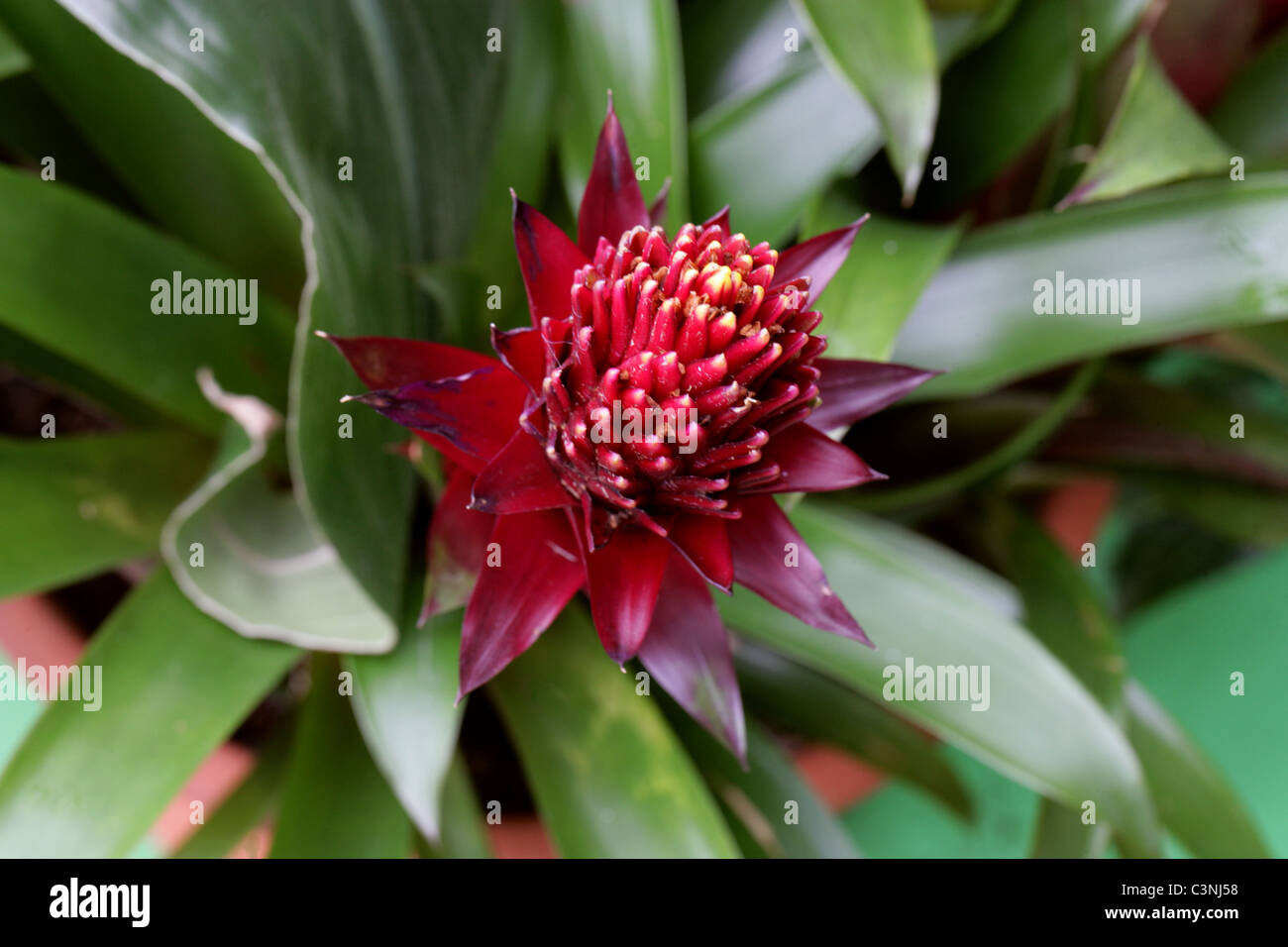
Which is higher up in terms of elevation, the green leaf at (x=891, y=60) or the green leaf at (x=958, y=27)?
the green leaf at (x=958, y=27)

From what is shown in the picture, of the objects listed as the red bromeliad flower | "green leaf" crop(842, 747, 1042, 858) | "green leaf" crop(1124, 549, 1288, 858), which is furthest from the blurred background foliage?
"green leaf" crop(1124, 549, 1288, 858)

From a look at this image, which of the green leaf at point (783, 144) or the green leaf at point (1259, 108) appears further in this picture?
the green leaf at point (1259, 108)

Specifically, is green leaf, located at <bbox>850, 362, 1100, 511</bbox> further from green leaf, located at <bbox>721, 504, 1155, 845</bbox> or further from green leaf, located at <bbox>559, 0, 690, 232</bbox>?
green leaf, located at <bbox>559, 0, 690, 232</bbox>

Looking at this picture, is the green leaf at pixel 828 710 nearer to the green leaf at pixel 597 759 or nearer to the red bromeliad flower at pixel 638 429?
the green leaf at pixel 597 759

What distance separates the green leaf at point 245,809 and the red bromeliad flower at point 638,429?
0.52 m

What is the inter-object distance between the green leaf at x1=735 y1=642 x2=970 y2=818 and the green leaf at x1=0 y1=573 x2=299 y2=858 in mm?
487

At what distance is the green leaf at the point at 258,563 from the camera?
26.3 inches

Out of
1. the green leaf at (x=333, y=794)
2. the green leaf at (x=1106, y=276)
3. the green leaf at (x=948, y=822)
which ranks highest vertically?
the green leaf at (x=1106, y=276)

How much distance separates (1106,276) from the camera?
75cm

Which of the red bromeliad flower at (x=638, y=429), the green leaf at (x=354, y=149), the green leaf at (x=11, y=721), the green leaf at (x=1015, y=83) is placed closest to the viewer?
the red bromeliad flower at (x=638, y=429)

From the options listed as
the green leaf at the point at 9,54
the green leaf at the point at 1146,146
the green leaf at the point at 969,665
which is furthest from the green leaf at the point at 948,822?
the green leaf at the point at 9,54

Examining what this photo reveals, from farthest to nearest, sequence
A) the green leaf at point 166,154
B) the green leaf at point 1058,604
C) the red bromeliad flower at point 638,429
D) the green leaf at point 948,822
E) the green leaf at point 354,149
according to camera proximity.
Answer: the green leaf at point 948,822
the green leaf at point 1058,604
the green leaf at point 166,154
the green leaf at point 354,149
the red bromeliad flower at point 638,429
